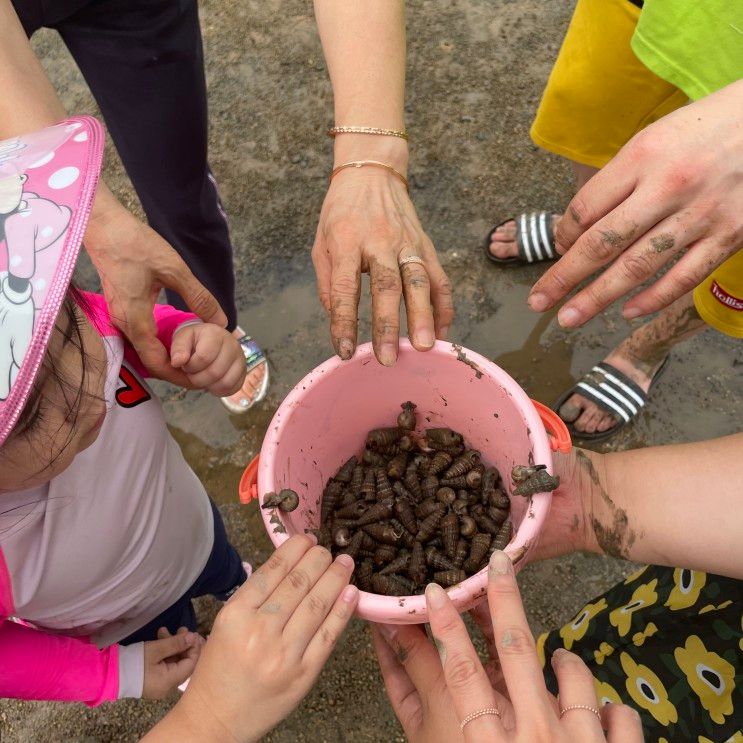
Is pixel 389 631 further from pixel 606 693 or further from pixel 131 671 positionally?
pixel 131 671

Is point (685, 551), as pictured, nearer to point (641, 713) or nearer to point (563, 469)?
point (563, 469)

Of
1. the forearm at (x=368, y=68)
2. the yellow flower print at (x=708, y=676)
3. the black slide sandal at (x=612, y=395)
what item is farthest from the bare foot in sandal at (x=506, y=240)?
the yellow flower print at (x=708, y=676)

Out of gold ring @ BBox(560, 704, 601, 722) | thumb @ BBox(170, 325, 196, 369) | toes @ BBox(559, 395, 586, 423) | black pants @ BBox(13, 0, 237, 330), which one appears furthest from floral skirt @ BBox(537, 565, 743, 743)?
black pants @ BBox(13, 0, 237, 330)

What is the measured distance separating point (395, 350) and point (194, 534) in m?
1.20

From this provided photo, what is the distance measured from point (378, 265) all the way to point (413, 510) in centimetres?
99

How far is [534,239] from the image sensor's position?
13.3 feet

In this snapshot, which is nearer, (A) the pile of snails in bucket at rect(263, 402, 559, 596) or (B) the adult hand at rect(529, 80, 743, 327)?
(B) the adult hand at rect(529, 80, 743, 327)

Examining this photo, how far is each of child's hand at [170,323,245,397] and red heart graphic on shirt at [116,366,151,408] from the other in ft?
0.57

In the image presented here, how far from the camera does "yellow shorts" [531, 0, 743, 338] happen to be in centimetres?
265

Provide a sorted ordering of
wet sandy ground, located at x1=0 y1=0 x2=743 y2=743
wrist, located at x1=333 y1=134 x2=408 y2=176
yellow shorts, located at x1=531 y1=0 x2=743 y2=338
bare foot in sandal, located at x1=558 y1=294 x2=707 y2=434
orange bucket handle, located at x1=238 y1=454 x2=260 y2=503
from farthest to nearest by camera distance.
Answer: bare foot in sandal, located at x1=558 y1=294 x2=707 y2=434, wet sandy ground, located at x1=0 y1=0 x2=743 y2=743, yellow shorts, located at x1=531 y1=0 x2=743 y2=338, wrist, located at x1=333 y1=134 x2=408 y2=176, orange bucket handle, located at x1=238 y1=454 x2=260 y2=503

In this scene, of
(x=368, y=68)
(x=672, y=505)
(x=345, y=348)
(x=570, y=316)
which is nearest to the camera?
(x=672, y=505)

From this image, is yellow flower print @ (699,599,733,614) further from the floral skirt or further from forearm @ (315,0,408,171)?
forearm @ (315,0,408,171)

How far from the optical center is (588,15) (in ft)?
9.16

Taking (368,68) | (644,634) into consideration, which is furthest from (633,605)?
(368,68)
